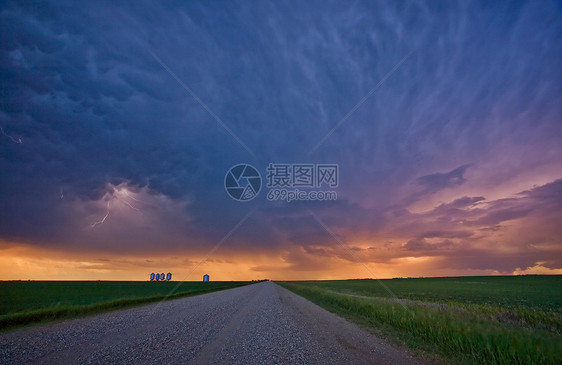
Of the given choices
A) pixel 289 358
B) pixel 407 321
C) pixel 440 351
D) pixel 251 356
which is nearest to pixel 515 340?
pixel 440 351

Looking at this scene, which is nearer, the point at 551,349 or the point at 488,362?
the point at 551,349

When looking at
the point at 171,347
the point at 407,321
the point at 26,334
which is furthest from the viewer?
the point at 407,321

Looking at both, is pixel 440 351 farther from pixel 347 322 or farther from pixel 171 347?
pixel 171 347

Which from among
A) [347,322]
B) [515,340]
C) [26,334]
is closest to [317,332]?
[347,322]

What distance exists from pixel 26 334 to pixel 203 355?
8862mm

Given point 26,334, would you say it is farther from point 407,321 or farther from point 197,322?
point 407,321

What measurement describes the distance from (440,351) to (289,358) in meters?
5.03

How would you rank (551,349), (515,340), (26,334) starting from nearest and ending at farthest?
(551,349) < (515,340) < (26,334)

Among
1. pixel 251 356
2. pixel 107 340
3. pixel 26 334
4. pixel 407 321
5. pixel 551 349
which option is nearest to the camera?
pixel 551 349

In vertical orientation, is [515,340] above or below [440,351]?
above

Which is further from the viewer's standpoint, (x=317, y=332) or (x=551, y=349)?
(x=317, y=332)

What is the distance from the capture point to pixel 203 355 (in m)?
7.47

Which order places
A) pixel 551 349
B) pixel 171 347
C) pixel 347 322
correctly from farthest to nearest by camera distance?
pixel 347 322
pixel 171 347
pixel 551 349

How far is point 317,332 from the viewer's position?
11094 mm
